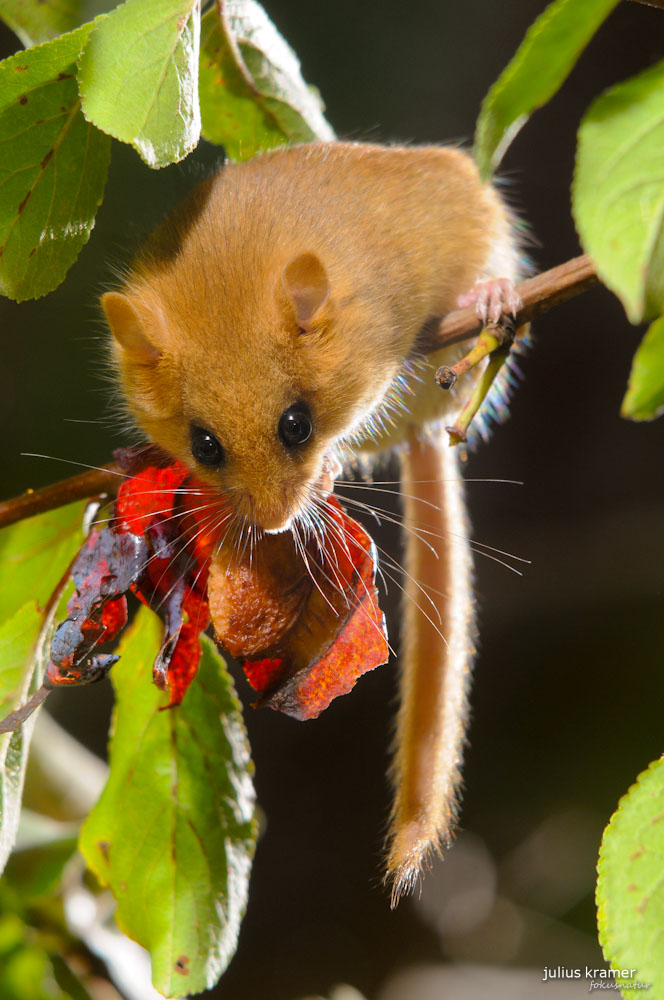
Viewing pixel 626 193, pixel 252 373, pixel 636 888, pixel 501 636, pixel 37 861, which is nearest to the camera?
pixel 626 193

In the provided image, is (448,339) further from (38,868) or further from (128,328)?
(38,868)

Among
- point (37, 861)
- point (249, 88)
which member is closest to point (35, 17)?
point (249, 88)

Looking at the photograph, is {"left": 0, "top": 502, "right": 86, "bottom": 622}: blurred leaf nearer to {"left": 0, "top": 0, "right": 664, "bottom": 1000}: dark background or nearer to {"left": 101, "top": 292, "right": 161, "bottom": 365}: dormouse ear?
→ {"left": 101, "top": 292, "right": 161, "bottom": 365}: dormouse ear

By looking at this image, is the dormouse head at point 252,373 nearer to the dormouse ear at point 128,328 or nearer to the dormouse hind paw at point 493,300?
the dormouse ear at point 128,328

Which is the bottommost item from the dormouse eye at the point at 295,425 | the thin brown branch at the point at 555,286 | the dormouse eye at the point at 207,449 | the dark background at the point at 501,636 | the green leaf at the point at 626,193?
the dark background at the point at 501,636

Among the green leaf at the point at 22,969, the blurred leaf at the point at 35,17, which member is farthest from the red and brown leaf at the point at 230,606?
the blurred leaf at the point at 35,17

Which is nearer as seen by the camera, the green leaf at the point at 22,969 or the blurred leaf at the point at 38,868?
the green leaf at the point at 22,969
